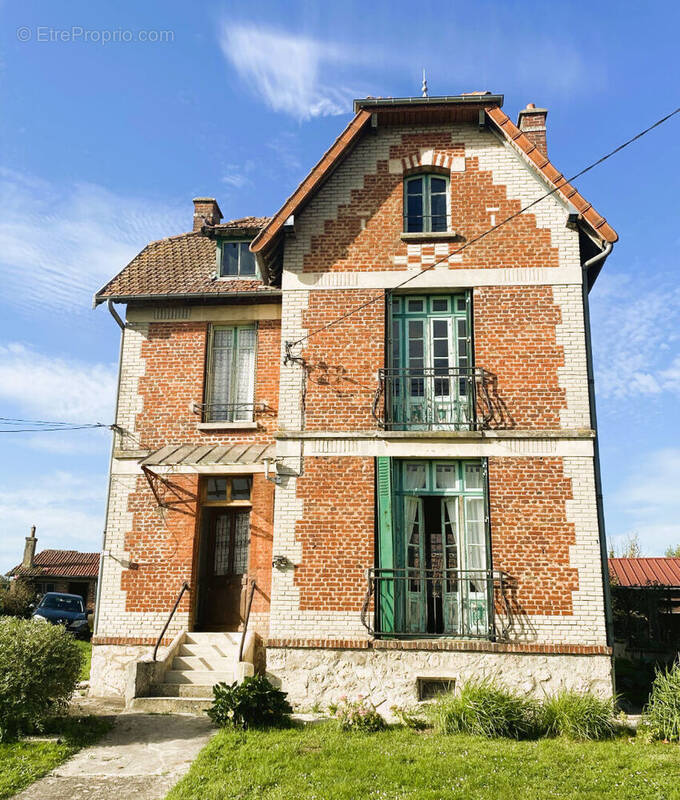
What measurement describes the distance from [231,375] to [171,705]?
18.5ft

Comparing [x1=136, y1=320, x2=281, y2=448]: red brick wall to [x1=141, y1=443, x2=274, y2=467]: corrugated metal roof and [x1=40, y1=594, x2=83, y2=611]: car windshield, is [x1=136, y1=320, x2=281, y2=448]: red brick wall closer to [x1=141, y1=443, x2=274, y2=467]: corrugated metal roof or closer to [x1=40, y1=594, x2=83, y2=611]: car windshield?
[x1=141, y1=443, x2=274, y2=467]: corrugated metal roof

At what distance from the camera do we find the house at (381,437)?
34.2ft

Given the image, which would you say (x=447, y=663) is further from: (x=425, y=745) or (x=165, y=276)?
(x=165, y=276)

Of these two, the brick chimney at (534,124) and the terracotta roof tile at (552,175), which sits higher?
the brick chimney at (534,124)

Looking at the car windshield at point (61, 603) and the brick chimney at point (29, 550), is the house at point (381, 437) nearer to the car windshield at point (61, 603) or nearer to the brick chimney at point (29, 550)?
the car windshield at point (61, 603)

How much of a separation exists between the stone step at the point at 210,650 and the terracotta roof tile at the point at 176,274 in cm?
601

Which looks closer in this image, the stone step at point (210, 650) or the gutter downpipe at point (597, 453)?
the gutter downpipe at point (597, 453)

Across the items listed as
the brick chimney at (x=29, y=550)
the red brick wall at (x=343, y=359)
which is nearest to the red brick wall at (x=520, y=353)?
the red brick wall at (x=343, y=359)

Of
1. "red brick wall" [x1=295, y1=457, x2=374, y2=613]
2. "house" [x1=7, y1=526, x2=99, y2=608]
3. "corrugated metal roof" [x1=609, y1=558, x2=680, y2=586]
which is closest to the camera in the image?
"red brick wall" [x1=295, y1=457, x2=374, y2=613]

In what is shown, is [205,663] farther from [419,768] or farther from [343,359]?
[343,359]

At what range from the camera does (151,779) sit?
7.68m

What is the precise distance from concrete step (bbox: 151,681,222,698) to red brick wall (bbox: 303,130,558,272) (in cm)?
652

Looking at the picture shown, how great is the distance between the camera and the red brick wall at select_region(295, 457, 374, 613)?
10688 mm

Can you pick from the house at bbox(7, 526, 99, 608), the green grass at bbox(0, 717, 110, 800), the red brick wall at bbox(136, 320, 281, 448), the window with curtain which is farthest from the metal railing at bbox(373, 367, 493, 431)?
the house at bbox(7, 526, 99, 608)
